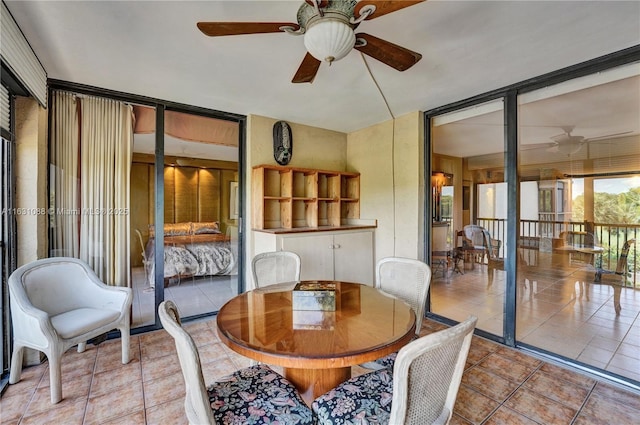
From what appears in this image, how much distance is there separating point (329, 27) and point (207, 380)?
7.99 ft

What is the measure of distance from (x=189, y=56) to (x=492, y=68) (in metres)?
2.39

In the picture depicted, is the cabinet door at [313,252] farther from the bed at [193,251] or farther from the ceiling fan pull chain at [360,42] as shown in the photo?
the ceiling fan pull chain at [360,42]

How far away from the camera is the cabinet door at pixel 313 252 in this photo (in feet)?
10.7

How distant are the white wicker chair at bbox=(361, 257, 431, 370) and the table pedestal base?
729mm

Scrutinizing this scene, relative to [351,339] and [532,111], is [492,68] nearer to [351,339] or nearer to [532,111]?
[532,111]

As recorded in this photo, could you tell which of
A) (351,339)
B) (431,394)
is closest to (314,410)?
(351,339)

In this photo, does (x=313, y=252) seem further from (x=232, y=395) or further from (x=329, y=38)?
(x=329, y=38)

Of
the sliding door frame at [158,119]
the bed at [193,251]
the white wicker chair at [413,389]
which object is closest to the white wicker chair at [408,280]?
the white wicker chair at [413,389]

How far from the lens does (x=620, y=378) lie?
6.97 feet

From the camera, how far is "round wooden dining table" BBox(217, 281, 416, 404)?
45.9 inches

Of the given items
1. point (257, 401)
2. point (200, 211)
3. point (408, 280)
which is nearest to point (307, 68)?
point (408, 280)

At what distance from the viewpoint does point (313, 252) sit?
3387 millimetres

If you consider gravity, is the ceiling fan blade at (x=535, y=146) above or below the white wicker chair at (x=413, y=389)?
above

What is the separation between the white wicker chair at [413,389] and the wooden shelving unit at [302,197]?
2321 mm
